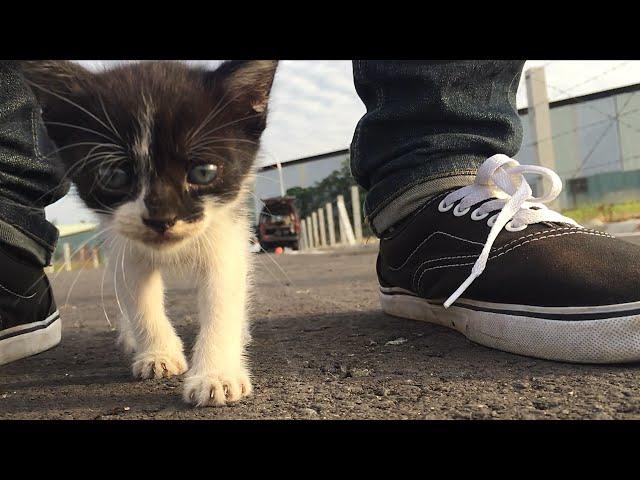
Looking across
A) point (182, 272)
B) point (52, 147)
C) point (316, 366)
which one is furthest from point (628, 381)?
point (52, 147)

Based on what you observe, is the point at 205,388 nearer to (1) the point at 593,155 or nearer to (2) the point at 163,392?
(2) the point at 163,392

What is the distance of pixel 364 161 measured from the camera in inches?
48.1

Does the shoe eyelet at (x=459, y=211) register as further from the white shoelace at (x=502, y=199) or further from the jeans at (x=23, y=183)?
the jeans at (x=23, y=183)

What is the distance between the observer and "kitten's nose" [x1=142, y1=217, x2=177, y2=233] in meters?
0.76

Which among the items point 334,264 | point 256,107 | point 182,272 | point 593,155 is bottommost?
point 334,264

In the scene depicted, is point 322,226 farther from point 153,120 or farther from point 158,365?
point 153,120

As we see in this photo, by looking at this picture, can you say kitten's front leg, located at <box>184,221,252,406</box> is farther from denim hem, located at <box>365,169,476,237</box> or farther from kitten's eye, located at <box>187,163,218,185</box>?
denim hem, located at <box>365,169,476,237</box>

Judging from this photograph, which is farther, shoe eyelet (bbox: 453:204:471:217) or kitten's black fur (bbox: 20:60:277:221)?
shoe eyelet (bbox: 453:204:471:217)

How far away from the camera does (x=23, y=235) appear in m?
1.20

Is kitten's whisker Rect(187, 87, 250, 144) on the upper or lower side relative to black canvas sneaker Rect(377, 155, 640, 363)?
upper

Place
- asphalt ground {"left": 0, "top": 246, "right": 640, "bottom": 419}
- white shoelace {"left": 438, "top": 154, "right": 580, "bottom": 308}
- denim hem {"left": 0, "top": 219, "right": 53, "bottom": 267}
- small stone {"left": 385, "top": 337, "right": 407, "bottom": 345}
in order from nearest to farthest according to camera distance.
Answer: asphalt ground {"left": 0, "top": 246, "right": 640, "bottom": 419} < white shoelace {"left": 438, "top": 154, "right": 580, "bottom": 308} < small stone {"left": 385, "top": 337, "right": 407, "bottom": 345} < denim hem {"left": 0, "top": 219, "right": 53, "bottom": 267}

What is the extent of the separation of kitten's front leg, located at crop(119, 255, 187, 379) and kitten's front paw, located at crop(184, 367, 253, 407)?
0.21m

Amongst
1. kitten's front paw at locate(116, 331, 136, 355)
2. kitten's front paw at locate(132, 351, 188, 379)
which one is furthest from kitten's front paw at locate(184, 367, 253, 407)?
kitten's front paw at locate(116, 331, 136, 355)

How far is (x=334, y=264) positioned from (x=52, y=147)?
2.74m
